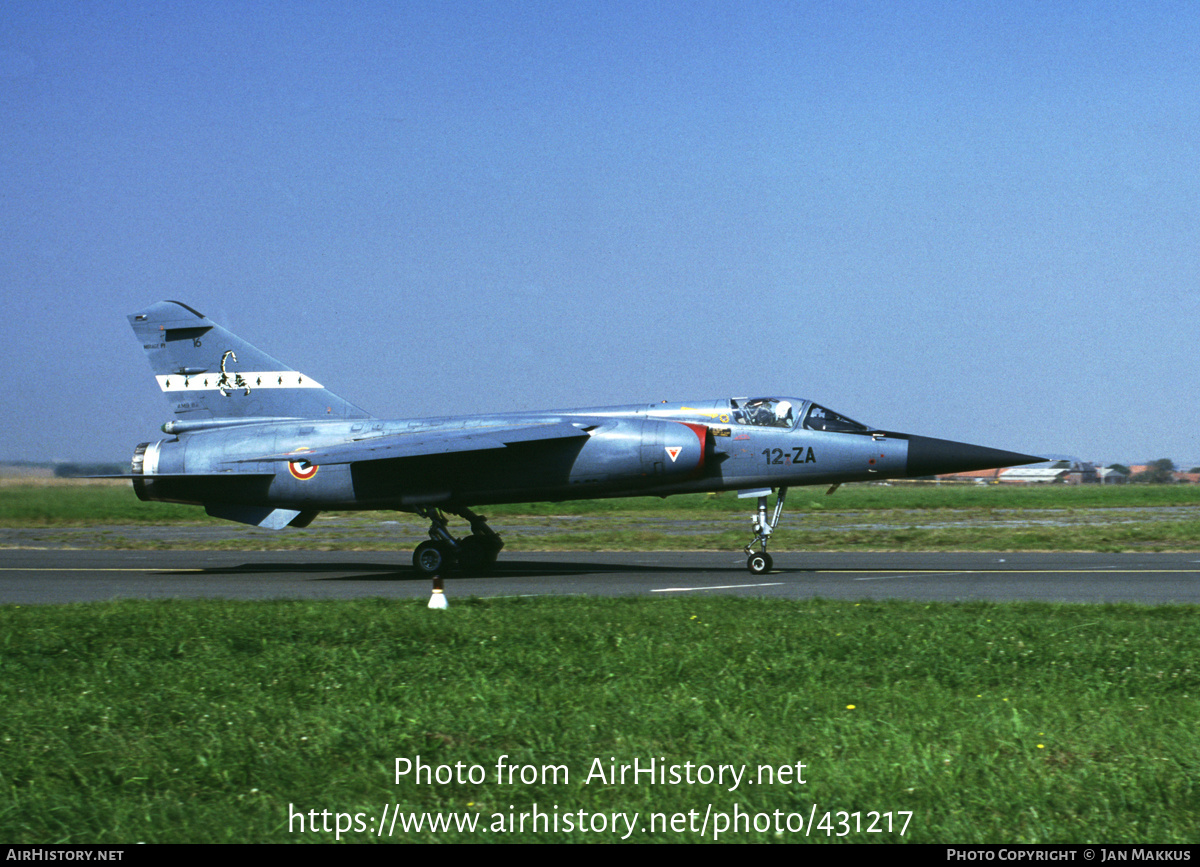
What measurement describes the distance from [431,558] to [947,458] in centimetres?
921

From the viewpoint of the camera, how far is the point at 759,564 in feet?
58.1

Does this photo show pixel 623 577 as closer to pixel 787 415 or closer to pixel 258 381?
pixel 787 415

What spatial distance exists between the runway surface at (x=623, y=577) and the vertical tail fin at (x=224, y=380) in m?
3.16

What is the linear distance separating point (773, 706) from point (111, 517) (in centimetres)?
3742

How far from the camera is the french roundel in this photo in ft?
64.4

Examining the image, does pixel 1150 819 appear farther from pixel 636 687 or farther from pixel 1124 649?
pixel 1124 649

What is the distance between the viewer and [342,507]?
1988 cm

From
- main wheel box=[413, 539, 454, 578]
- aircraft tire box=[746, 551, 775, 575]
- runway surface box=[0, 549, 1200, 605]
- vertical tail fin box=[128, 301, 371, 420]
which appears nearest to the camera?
runway surface box=[0, 549, 1200, 605]

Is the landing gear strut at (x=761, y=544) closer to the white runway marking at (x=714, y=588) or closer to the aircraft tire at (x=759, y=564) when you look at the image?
the aircraft tire at (x=759, y=564)

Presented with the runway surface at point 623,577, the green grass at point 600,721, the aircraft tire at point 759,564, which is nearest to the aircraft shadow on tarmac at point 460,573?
the runway surface at point 623,577

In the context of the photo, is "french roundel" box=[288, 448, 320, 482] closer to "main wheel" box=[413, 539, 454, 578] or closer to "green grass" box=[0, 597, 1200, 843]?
"main wheel" box=[413, 539, 454, 578]

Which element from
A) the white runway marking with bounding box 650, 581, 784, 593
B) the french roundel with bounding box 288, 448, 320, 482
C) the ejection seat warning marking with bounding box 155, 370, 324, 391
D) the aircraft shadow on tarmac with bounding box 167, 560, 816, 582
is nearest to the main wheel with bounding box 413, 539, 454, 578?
the aircraft shadow on tarmac with bounding box 167, 560, 816, 582

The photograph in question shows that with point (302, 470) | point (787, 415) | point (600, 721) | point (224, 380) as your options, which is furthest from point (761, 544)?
point (600, 721)

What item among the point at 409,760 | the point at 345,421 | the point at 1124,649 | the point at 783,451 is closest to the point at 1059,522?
the point at 783,451
